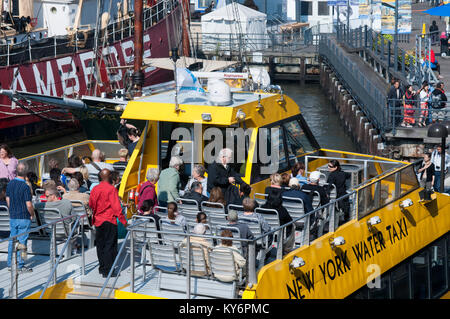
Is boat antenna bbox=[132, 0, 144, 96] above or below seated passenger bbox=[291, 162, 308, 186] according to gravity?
above

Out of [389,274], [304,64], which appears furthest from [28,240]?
[304,64]

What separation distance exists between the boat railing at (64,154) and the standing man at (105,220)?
392cm

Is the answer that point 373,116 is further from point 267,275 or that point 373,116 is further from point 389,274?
point 267,275

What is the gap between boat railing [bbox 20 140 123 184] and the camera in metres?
15.4

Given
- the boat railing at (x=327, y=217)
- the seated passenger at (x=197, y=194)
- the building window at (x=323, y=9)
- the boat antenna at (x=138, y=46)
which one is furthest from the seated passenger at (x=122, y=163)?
the building window at (x=323, y=9)

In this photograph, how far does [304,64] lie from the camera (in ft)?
161

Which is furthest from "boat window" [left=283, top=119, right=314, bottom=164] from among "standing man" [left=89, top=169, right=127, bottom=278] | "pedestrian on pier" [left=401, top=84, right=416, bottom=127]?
"pedestrian on pier" [left=401, top=84, right=416, bottom=127]

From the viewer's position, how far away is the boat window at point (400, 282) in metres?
13.1

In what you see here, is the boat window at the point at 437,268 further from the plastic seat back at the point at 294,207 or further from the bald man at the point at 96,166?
the bald man at the point at 96,166

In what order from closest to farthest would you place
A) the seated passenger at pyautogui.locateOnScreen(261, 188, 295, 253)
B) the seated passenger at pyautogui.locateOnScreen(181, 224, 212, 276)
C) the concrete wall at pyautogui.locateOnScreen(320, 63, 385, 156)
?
the seated passenger at pyautogui.locateOnScreen(181, 224, 212, 276) < the seated passenger at pyautogui.locateOnScreen(261, 188, 295, 253) < the concrete wall at pyautogui.locateOnScreen(320, 63, 385, 156)

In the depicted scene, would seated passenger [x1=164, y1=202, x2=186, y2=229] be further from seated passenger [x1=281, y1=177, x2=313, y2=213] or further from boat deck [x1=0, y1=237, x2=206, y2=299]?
seated passenger [x1=281, y1=177, x2=313, y2=213]

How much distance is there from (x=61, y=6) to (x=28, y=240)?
33919 mm

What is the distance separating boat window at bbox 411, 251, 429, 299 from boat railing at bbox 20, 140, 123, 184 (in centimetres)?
629
